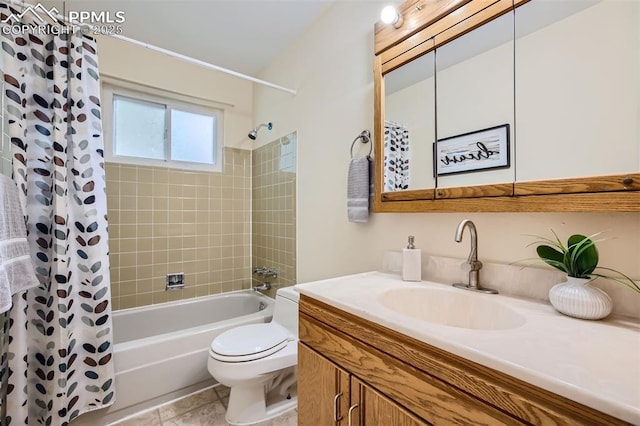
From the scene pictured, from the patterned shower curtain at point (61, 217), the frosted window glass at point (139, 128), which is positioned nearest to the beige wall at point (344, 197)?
the frosted window glass at point (139, 128)

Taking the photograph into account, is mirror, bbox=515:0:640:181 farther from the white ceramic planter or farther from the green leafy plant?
the white ceramic planter

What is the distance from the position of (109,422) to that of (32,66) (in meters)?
1.95

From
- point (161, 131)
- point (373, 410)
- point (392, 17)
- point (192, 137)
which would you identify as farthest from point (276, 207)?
point (373, 410)

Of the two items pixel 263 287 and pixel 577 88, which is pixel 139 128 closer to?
pixel 263 287

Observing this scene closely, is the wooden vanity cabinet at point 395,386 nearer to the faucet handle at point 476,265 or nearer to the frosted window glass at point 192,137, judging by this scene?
the faucet handle at point 476,265

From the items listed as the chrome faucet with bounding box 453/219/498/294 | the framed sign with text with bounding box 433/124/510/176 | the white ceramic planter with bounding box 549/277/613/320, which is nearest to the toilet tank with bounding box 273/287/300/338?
the chrome faucet with bounding box 453/219/498/294

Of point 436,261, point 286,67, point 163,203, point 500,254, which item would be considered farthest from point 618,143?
point 163,203

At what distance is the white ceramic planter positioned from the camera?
2.36 ft

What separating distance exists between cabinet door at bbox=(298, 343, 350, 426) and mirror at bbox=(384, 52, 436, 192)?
796 millimetres

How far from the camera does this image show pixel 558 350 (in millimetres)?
566

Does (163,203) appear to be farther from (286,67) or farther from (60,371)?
(286,67)

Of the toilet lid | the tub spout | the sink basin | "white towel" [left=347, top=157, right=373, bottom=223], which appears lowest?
the toilet lid

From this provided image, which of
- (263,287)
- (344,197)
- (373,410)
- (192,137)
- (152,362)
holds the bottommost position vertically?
(152,362)

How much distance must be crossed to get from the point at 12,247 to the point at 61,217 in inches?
12.4
